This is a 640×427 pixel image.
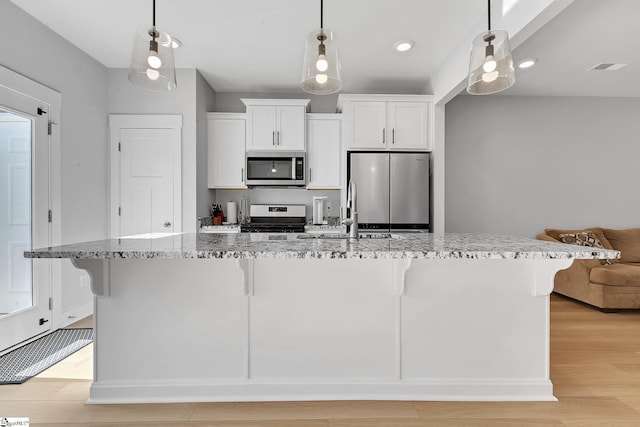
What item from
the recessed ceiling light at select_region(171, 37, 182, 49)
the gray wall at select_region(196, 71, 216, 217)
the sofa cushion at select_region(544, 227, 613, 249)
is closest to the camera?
the recessed ceiling light at select_region(171, 37, 182, 49)

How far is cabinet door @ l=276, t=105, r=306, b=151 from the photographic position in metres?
4.30

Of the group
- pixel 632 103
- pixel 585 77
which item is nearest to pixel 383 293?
pixel 585 77

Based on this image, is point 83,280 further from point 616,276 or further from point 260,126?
point 616,276

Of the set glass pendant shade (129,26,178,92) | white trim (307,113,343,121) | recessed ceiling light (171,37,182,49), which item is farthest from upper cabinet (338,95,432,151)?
glass pendant shade (129,26,178,92)

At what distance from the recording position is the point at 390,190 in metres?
4.01

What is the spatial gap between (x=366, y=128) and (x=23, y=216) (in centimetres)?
327

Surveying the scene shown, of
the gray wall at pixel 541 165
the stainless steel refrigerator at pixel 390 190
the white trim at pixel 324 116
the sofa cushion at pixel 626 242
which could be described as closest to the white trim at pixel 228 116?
the white trim at pixel 324 116

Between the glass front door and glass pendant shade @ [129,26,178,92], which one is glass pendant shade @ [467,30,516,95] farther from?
the glass front door

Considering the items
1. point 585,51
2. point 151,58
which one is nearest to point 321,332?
point 151,58

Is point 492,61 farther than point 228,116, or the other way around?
point 228,116

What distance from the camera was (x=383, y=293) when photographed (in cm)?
194

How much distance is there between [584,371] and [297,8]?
3.24 meters

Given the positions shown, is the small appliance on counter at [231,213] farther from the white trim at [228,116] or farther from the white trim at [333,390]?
the white trim at [333,390]

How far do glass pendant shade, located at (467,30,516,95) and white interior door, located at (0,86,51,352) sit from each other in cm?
320
